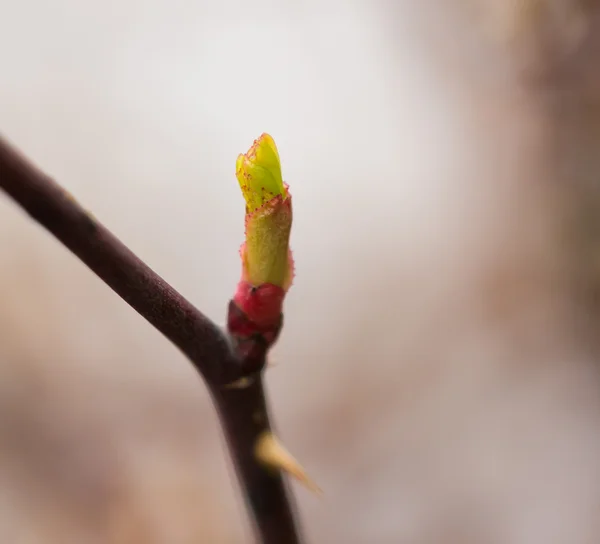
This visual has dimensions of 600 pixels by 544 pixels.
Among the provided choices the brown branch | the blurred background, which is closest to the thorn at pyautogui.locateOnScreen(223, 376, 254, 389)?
the brown branch

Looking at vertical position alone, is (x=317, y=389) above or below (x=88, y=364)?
below

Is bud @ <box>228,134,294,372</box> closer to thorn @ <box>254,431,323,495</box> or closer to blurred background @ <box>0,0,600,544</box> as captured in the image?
thorn @ <box>254,431,323,495</box>

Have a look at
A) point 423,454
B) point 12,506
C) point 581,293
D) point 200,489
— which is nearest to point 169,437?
point 200,489

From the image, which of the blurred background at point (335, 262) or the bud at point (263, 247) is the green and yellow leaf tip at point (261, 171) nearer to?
the bud at point (263, 247)

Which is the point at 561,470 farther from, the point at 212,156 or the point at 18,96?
the point at 18,96

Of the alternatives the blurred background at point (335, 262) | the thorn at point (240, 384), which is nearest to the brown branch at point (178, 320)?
the thorn at point (240, 384)
